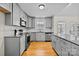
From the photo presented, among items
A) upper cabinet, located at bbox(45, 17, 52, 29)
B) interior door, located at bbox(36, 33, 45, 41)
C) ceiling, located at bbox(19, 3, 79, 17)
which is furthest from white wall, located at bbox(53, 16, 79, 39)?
ceiling, located at bbox(19, 3, 79, 17)

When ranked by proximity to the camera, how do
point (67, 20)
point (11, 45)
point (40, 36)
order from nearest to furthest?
point (11, 45) < point (67, 20) < point (40, 36)

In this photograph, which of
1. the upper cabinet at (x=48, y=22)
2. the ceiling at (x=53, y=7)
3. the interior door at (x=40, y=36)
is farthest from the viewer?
the upper cabinet at (x=48, y=22)

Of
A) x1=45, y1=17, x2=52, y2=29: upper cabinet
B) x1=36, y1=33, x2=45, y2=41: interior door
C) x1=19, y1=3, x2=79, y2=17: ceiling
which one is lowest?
x1=36, y1=33, x2=45, y2=41: interior door

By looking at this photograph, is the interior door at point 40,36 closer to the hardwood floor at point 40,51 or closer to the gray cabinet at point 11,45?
the hardwood floor at point 40,51

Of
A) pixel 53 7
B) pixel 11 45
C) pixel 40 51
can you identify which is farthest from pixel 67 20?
pixel 11 45

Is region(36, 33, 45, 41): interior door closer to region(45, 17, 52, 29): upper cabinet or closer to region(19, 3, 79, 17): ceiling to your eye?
region(45, 17, 52, 29): upper cabinet

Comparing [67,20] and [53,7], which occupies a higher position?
[53,7]

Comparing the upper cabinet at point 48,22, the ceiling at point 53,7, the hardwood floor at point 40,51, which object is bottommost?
the hardwood floor at point 40,51

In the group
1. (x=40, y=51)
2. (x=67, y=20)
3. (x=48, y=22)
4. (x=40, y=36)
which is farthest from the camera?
(x=48, y=22)

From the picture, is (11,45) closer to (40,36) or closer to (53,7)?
(53,7)

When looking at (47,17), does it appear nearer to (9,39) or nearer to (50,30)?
(50,30)

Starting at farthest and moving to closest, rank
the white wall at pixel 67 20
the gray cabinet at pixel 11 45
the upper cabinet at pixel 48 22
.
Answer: the upper cabinet at pixel 48 22 < the white wall at pixel 67 20 < the gray cabinet at pixel 11 45

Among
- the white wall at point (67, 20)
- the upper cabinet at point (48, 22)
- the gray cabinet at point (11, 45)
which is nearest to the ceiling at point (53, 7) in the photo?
the gray cabinet at point (11, 45)

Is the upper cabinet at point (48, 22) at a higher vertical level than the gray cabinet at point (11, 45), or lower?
higher
